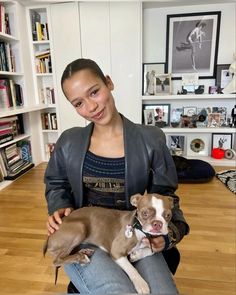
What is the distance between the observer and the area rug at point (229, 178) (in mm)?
2739

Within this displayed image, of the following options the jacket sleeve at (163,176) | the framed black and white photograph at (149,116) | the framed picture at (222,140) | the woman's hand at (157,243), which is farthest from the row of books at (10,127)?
the framed picture at (222,140)

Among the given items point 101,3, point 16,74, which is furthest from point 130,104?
point 16,74

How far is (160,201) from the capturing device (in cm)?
86

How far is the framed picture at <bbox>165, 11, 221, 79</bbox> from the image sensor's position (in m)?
3.27

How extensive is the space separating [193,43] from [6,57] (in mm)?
2460

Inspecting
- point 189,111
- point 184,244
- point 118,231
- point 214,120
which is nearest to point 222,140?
point 214,120

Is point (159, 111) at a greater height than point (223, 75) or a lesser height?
lesser

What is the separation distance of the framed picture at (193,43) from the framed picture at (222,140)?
0.85m

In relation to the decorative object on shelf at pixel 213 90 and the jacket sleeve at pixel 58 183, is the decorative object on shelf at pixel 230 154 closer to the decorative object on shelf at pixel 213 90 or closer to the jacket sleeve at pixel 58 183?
the decorative object on shelf at pixel 213 90

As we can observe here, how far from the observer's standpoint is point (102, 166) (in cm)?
107

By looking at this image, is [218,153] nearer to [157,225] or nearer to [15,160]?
[15,160]

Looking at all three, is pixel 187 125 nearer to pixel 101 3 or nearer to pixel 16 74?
pixel 101 3

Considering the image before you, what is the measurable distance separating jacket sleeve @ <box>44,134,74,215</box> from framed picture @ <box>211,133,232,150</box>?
2932 mm

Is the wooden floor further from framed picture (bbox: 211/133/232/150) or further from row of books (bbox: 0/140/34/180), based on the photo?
framed picture (bbox: 211/133/232/150)
